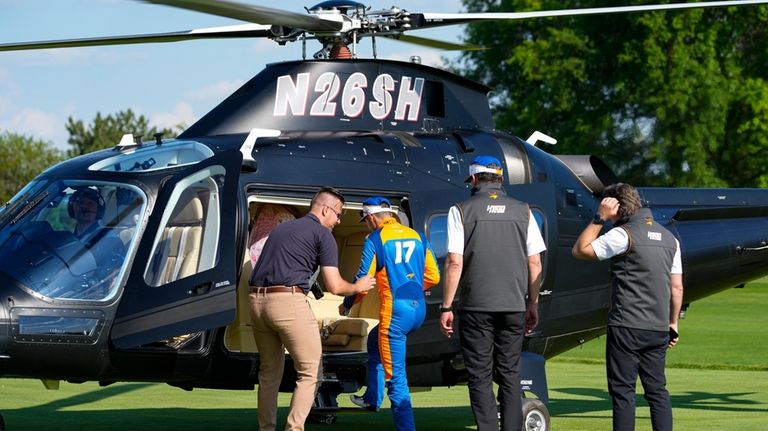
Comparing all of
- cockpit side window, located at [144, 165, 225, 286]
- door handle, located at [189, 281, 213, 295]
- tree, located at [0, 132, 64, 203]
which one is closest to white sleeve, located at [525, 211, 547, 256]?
cockpit side window, located at [144, 165, 225, 286]

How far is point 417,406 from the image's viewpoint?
533 inches

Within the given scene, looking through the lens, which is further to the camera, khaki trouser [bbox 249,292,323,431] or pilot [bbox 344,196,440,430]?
pilot [bbox 344,196,440,430]

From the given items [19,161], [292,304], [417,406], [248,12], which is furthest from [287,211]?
[19,161]

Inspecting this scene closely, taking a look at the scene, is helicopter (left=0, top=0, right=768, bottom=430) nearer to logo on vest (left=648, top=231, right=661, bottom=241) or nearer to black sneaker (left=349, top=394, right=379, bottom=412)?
black sneaker (left=349, top=394, right=379, bottom=412)

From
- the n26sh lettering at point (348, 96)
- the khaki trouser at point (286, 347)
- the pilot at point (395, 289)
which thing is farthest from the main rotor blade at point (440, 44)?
the khaki trouser at point (286, 347)

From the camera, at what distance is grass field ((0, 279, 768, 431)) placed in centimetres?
1160

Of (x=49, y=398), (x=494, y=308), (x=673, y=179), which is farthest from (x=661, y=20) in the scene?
(x=494, y=308)

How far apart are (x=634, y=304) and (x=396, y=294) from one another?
176 centimetres

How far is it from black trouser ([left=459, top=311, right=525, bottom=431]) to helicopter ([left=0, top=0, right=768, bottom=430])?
999mm

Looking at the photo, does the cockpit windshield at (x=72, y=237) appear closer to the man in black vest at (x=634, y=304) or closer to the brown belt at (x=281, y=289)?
the brown belt at (x=281, y=289)

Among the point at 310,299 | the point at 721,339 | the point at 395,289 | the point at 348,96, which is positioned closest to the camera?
the point at 395,289

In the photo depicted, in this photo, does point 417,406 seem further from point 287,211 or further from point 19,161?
point 19,161

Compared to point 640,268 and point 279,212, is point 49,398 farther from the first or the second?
point 640,268

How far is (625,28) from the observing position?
48.1 metres
